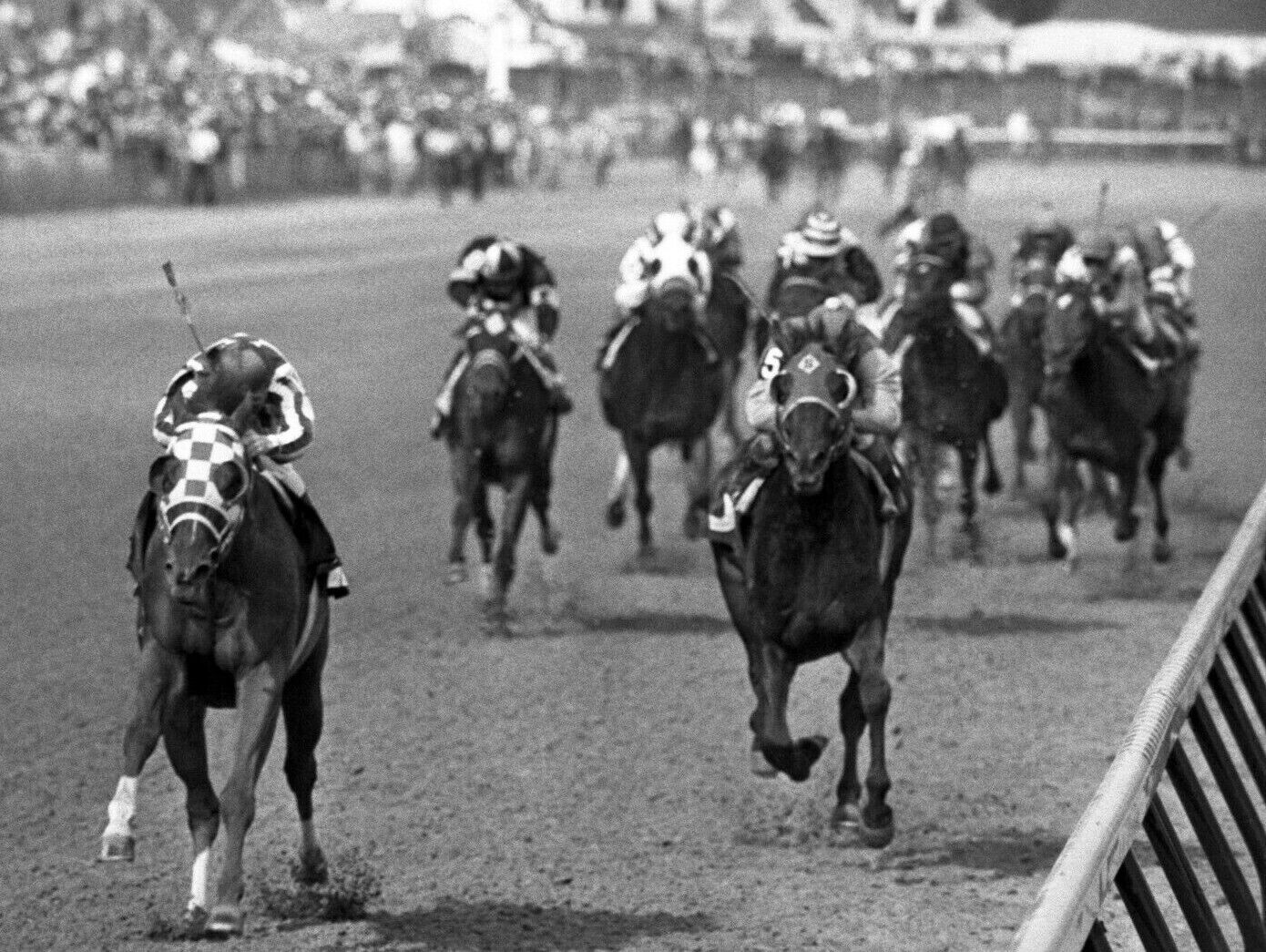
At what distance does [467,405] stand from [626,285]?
239 cm

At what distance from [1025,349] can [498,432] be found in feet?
20.1

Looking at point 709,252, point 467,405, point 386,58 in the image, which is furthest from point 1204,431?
point 386,58

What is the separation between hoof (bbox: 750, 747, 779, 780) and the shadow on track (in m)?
1.08

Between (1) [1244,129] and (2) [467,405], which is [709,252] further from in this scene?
(1) [1244,129]

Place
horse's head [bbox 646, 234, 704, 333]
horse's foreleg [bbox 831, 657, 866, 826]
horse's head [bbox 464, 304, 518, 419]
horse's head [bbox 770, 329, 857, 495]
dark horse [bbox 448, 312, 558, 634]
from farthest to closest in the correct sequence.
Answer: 1. horse's head [bbox 646, 234, 704, 333]
2. dark horse [bbox 448, 312, 558, 634]
3. horse's head [bbox 464, 304, 518, 419]
4. horse's foreleg [bbox 831, 657, 866, 826]
5. horse's head [bbox 770, 329, 857, 495]

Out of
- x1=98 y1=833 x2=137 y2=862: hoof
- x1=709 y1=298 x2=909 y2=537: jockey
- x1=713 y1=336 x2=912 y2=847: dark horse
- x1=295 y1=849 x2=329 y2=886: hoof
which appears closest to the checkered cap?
x1=98 y1=833 x2=137 y2=862: hoof

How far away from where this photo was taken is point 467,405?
14305 mm

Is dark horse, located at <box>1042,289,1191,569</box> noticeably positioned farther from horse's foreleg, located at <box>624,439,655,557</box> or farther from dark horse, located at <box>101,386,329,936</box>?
dark horse, located at <box>101,386,329,936</box>

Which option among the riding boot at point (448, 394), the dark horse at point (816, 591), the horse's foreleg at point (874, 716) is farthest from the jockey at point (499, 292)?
the horse's foreleg at point (874, 716)

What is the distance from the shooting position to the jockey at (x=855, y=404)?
984 centimetres

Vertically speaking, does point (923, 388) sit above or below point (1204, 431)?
above

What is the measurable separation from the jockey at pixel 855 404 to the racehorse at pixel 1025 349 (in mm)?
9011

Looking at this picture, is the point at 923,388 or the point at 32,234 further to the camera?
the point at 32,234

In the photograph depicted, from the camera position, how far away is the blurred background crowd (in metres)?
46.0
